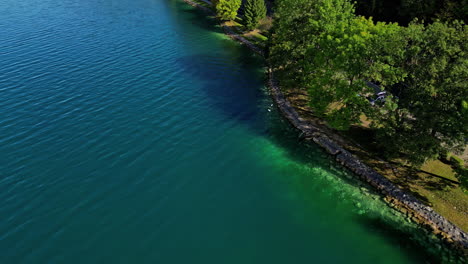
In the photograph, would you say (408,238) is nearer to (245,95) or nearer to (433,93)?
(433,93)

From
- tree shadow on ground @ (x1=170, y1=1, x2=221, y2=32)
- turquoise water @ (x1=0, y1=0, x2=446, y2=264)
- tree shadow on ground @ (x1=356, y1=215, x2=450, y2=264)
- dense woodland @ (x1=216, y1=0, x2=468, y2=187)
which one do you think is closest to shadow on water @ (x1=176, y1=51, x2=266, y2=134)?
turquoise water @ (x1=0, y1=0, x2=446, y2=264)

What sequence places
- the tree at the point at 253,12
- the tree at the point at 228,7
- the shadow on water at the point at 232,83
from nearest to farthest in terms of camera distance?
the shadow on water at the point at 232,83, the tree at the point at 253,12, the tree at the point at 228,7

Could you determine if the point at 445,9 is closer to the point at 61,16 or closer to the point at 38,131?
the point at 38,131

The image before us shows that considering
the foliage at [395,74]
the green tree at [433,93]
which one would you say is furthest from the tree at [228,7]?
the green tree at [433,93]

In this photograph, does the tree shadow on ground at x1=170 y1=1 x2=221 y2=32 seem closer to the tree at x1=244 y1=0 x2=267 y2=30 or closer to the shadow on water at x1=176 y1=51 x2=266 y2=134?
the tree at x1=244 y1=0 x2=267 y2=30

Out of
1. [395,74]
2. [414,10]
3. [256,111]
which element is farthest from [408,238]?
[414,10]

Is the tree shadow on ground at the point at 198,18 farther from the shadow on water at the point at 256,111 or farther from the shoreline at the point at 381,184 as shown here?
the shoreline at the point at 381,184

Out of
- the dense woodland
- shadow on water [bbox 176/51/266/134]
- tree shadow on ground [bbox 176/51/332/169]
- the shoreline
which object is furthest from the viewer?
shadow on water [bbox 176/51/266/134]

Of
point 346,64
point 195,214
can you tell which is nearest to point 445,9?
point 346,64
